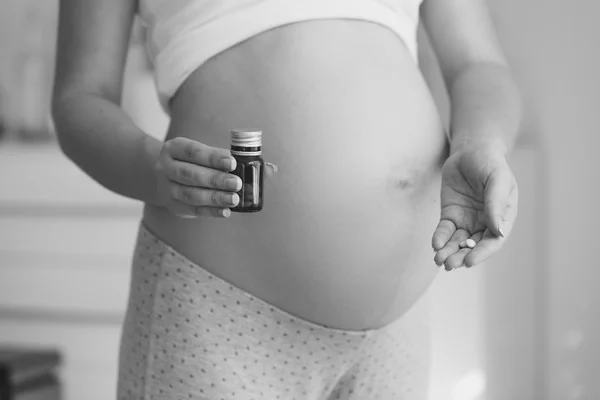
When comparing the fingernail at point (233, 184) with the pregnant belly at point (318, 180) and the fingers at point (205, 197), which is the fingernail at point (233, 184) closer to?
the fingers at point (205, 197)

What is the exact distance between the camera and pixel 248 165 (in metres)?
0.67

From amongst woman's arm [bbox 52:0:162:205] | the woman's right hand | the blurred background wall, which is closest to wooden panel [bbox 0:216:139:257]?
the blurred background wall

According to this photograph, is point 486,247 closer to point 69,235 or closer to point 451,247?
point 451,247

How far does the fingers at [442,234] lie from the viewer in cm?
68

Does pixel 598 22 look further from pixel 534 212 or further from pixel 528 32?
pixel 534 212

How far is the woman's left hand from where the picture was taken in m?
0.66

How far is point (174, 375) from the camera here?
778mm

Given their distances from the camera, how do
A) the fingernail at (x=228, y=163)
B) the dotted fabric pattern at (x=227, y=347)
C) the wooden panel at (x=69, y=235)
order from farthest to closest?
the wooden panel at (x=69, y=235), the dotted fabric pattern at (x=227, y=347), the fingernail at (x=228, y=163)

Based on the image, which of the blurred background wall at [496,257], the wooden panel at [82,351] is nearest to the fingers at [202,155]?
the blurred background wall at [496,257]

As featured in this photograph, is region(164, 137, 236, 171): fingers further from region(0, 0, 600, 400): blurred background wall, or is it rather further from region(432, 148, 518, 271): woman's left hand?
region(0, 0, 600, 400): blurred background wall

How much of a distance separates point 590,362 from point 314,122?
1.68 m

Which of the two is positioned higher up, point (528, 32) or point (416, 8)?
point (528, 32)

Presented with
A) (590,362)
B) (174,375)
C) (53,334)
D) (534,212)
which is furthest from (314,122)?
(53,334)

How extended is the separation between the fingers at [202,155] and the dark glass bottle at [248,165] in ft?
0.13
